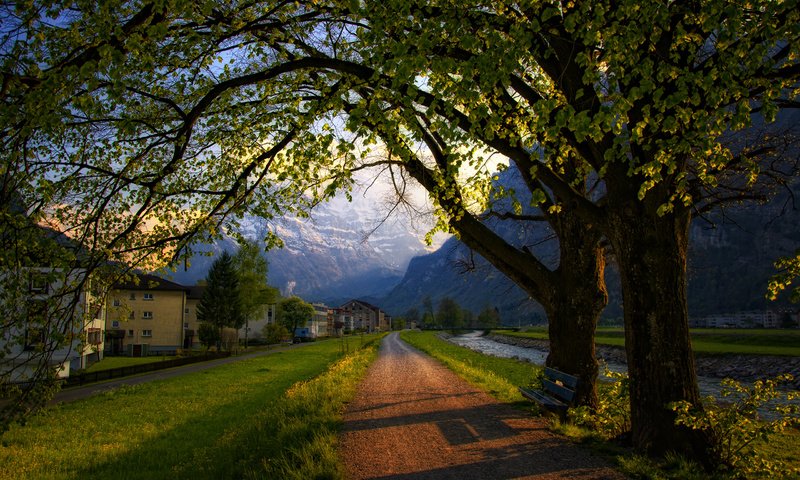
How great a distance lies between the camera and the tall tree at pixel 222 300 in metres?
73.1

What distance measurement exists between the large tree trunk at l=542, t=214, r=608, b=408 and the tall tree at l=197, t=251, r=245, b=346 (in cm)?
6819

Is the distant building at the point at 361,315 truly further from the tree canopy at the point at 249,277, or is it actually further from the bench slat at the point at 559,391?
the bench slat at the point at 559,391

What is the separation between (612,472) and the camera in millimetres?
6902

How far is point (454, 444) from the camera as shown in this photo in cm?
853

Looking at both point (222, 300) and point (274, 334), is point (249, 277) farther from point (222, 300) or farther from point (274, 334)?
point (274, 334)

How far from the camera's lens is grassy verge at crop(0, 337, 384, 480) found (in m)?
8.72

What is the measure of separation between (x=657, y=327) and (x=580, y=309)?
144 inches

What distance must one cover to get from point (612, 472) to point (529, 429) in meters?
2.67

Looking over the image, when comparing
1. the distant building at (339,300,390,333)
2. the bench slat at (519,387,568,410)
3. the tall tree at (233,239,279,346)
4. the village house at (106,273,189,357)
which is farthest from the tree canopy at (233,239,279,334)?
the distant building at (339,300,390,333)

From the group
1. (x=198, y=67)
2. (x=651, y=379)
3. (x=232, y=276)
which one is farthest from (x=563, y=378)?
(x=232, y=276)

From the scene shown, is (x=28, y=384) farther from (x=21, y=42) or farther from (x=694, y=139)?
(x=694, y=139)

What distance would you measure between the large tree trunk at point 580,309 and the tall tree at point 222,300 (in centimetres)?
6819

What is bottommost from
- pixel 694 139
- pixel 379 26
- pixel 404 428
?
pixel 404 428

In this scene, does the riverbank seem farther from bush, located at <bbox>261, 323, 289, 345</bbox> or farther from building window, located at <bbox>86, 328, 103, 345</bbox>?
bush, located at <bbox>261, 323, 289, 345</bbox>
